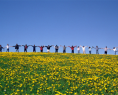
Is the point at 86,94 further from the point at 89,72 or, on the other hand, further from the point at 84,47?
the point at 84,47

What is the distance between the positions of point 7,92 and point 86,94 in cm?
647

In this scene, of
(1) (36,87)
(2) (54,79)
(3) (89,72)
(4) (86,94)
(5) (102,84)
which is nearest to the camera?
(4) (86,94)

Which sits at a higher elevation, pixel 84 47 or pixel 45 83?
pixel 84 47

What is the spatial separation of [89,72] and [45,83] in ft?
20.6

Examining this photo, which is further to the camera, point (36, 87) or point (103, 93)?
point (36, 87)

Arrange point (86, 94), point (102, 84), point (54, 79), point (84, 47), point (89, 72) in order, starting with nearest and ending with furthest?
point (86, 94) → point (102, 84) → point (54, 79) → point (89, 72) → point (84, 47)

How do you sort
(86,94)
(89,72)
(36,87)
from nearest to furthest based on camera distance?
(86,94), (36,87), (89,72)

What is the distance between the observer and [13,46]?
154 feet

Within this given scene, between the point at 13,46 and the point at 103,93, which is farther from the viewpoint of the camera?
the point at 13,46

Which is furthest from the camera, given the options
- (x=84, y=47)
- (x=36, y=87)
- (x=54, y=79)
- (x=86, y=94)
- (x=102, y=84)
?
(x=84, y=47)

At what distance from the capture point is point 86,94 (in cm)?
1270

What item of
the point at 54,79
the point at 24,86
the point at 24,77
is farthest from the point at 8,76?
the point at 54,79

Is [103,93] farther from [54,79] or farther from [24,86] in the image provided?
[24,86]

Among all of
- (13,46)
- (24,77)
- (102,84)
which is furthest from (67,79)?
(13,46)
